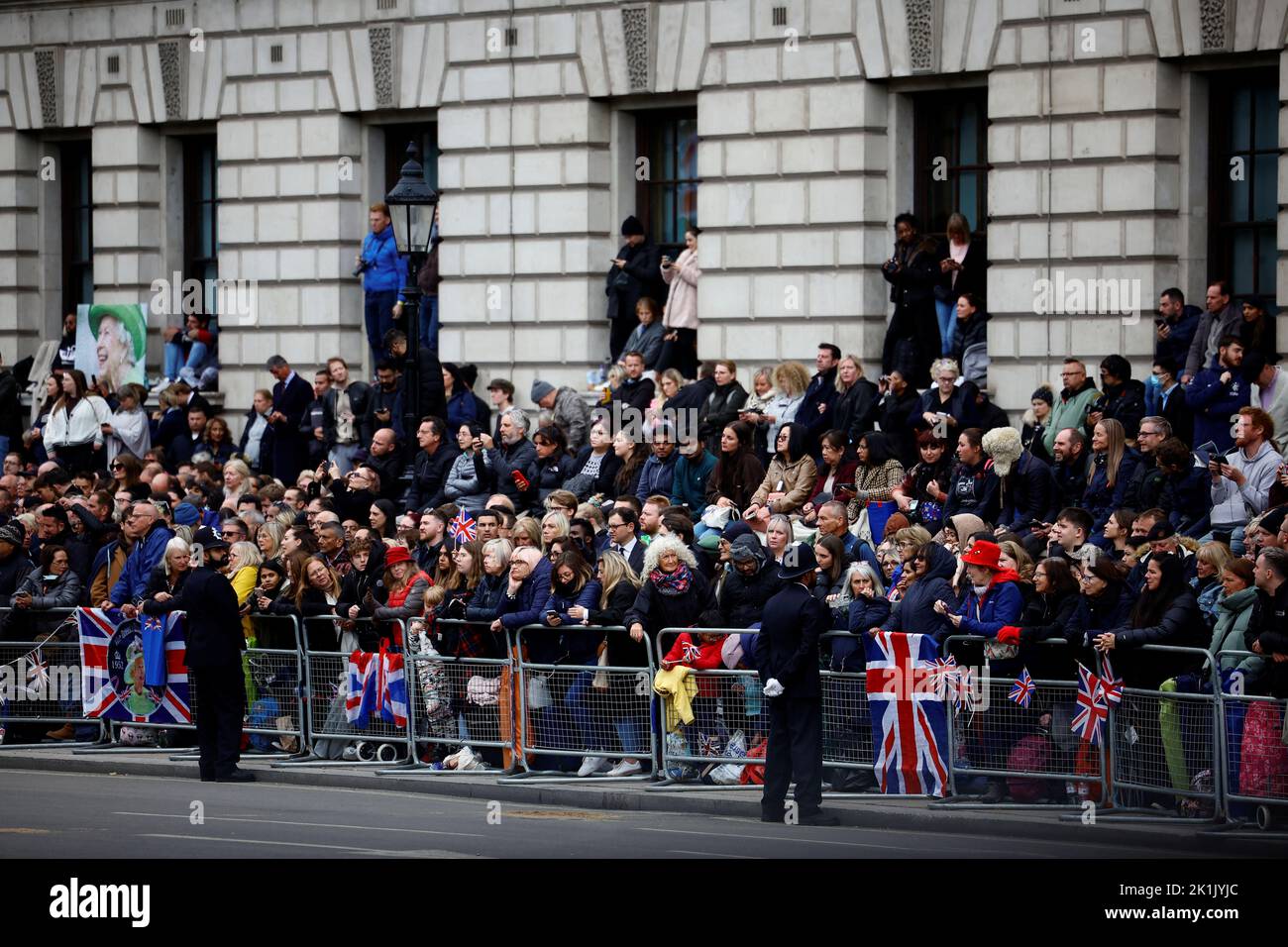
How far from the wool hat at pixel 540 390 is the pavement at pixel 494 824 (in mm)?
7633

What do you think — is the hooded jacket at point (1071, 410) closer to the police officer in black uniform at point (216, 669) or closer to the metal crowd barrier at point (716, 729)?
the metal crowd barrier at point (716, 729)

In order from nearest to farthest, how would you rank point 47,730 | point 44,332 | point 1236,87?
point 47,730 → point 1236,87 → point 44,332

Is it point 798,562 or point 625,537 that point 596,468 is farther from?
point 798,562

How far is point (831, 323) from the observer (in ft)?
86.1

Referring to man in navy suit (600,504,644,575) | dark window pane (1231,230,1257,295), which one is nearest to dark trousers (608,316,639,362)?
dark window pane (1231,230,1257,295)

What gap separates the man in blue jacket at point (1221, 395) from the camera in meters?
20.8

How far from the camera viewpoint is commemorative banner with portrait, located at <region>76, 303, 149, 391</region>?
105 feet

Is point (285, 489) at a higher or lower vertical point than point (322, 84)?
lower

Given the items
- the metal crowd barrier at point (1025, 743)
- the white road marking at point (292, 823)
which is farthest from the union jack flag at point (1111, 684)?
the white road marking at point (292, 823)

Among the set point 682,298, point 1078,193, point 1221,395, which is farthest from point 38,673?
point 1078,193

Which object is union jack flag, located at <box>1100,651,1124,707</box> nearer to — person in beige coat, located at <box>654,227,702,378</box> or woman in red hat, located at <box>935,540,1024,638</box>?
woman in red hat, located at <box>935,540,1024,638</box>
